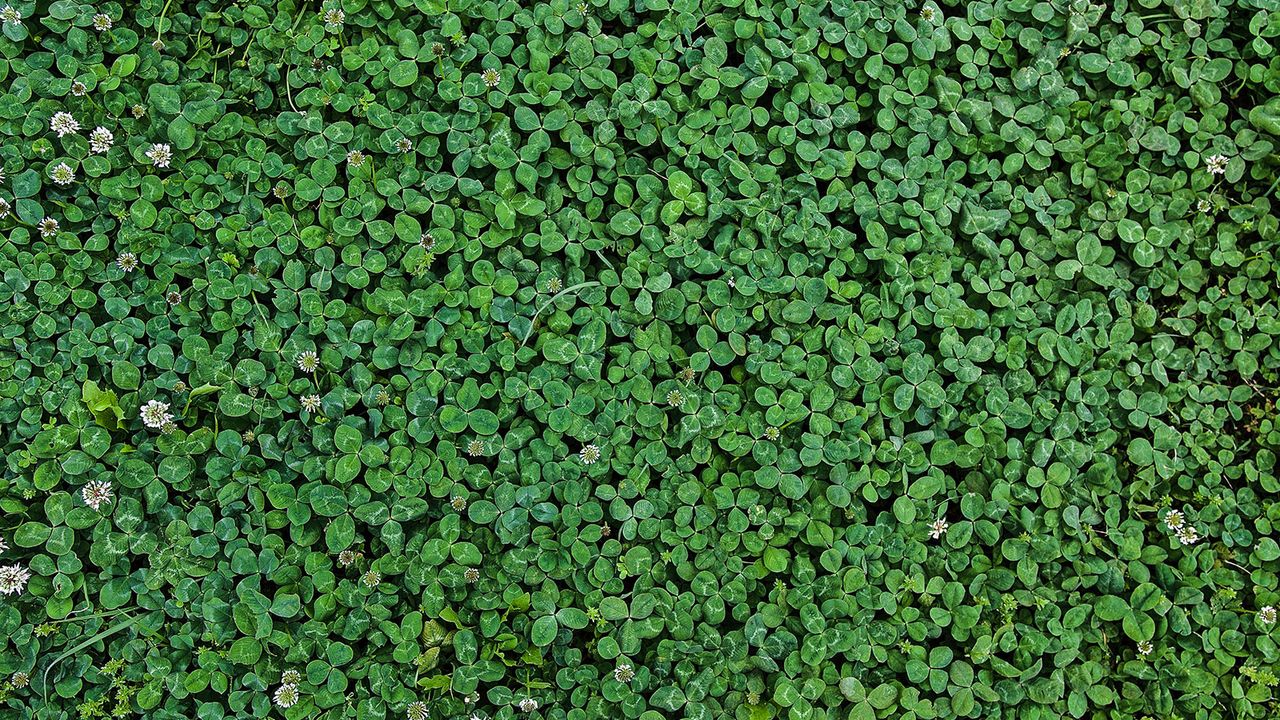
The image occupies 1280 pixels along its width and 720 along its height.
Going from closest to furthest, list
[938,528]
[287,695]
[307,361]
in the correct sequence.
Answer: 1. [287,695]
2. [307,361]
3. [938,528]

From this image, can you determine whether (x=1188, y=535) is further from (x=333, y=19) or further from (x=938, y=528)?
(x=333, y=19)

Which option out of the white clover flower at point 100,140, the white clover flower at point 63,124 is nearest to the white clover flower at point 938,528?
the white clover flower at point 100,140

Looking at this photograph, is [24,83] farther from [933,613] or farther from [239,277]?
[933,613]

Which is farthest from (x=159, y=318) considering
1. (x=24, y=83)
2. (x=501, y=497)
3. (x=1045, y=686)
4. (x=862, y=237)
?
(x=1045, y=686)

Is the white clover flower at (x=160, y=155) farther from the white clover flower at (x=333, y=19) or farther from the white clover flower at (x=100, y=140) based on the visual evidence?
the white clover flower at (x=333, y=19)

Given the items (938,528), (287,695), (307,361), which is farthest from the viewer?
(938,528)

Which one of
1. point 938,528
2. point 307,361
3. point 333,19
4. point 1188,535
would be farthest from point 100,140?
point 1188,535
